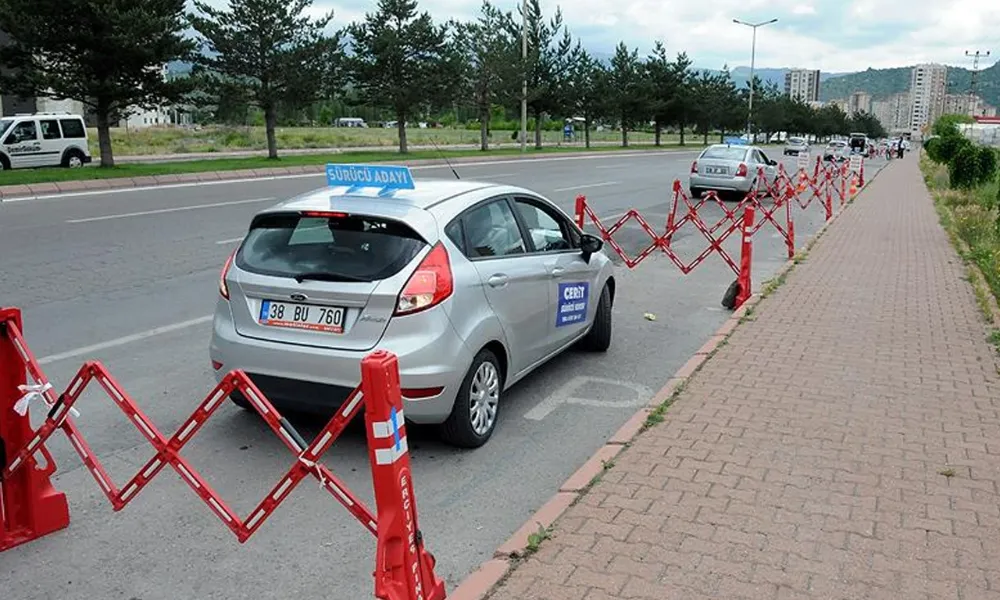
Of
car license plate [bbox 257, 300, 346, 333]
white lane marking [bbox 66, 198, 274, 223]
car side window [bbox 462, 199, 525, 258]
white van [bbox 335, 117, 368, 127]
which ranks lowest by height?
white lane marking [bbox 66, 198, 274, 223]

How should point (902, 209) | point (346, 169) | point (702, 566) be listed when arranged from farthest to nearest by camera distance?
point (902, 209) < point (346, 169) < point (702, 566)

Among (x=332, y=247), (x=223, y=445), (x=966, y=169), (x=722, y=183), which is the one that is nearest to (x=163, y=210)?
(x=223, y=445)

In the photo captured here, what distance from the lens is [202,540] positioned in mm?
4113

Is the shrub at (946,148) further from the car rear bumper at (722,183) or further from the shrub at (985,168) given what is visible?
the car rear bumper at (722,183)

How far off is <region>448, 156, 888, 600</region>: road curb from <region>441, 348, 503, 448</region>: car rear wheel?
70 centimetres

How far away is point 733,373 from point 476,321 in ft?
8.34

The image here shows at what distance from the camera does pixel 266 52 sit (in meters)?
32.1

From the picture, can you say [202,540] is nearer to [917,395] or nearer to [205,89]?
[917,395]

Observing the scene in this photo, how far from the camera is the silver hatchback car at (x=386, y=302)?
4816mm

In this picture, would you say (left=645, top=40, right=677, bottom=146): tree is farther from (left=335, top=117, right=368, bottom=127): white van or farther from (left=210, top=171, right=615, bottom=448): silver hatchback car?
(left=210, top=171, right=615, bottom=448): silver hatchback car

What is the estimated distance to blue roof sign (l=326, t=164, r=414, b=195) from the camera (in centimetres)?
551

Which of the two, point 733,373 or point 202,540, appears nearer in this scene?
point 202,540

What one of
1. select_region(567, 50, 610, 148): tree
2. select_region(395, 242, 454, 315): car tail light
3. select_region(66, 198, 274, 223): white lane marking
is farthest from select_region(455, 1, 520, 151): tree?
select_region(395, 242, 454, 315): car tail light

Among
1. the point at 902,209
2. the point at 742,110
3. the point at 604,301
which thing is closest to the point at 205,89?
the point at 902,209
